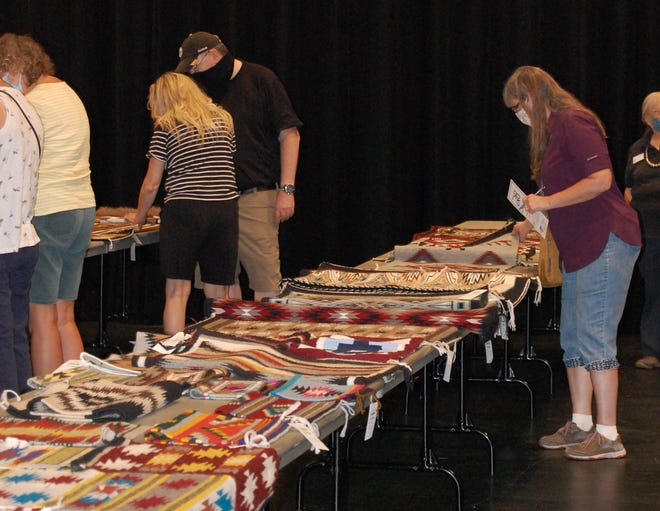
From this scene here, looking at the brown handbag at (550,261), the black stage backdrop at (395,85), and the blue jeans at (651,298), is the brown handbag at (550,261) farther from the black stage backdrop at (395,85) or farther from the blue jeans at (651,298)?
the black stage backdrop at (395,85)

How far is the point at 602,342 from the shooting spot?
3.89m

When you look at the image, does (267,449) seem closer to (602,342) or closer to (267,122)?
(602,342)

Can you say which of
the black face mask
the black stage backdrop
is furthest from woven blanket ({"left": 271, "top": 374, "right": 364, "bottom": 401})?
the black stage backdrop

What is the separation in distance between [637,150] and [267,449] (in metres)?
4.24

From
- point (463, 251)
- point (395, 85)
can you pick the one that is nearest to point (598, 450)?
point (463, 251)

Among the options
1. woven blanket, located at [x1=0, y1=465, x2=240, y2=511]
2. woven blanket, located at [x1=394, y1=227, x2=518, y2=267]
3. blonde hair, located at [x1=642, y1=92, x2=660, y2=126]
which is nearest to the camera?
woven blanket, located at [x1=0, y1=465, x2=240, y2=511]

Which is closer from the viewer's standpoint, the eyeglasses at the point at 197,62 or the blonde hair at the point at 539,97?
the blonde hair at the point at 539,97

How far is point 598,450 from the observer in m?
4.10

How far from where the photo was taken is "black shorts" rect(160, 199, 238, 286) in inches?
179

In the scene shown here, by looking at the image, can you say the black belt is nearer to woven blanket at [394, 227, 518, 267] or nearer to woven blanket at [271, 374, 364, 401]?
woven blanket at [394, 227, 518, 267]

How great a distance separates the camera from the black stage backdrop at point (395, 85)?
6766mm

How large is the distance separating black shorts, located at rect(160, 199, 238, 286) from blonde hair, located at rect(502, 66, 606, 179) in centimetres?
128

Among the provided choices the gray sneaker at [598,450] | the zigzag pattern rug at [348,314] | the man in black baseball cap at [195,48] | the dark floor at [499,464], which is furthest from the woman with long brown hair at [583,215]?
the man in black baseball cap at [195,48]

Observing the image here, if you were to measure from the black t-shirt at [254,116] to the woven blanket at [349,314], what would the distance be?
5.09 feet
